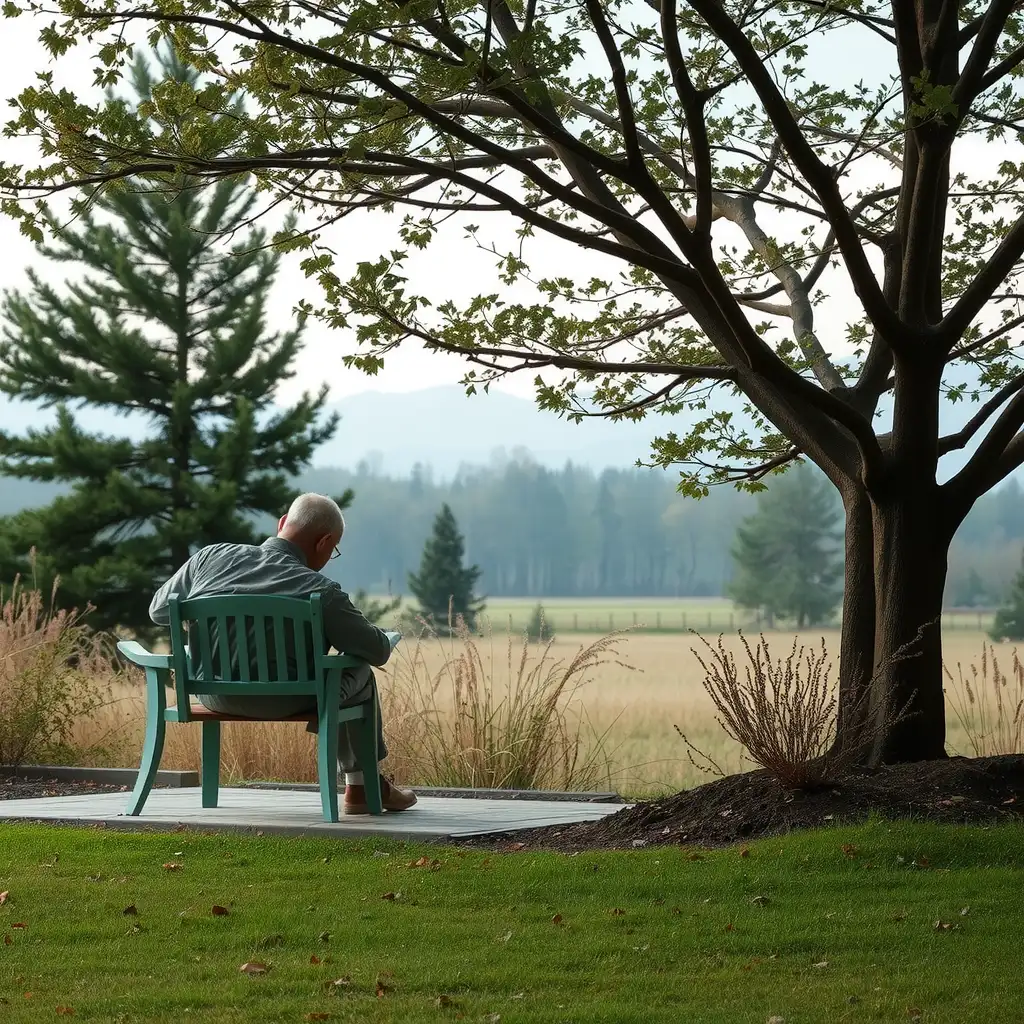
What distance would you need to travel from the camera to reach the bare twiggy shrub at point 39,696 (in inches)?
320

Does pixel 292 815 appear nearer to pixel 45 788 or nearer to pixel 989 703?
pixel 45 788

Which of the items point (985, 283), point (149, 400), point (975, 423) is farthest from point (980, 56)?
point (149, 400)

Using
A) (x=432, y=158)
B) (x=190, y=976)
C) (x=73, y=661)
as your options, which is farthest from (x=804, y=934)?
(x=73, y=661)

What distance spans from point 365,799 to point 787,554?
57410 mm

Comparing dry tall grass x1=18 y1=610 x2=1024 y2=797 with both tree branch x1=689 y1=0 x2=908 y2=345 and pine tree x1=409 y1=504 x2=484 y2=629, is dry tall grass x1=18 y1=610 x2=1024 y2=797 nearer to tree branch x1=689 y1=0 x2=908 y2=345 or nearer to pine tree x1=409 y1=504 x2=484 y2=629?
tree branch x1=689 y1=0 x2=908 y2=345

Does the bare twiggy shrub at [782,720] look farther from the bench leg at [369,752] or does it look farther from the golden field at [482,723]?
the golden field at [482,723]

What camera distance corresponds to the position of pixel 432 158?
670 centimetres

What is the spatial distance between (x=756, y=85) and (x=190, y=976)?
11.7 ft

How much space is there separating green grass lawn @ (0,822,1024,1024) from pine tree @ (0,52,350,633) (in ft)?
55.0

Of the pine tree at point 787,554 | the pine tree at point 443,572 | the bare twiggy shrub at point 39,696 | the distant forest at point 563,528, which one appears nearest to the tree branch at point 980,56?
the bare twiggy shrub at point 39,696

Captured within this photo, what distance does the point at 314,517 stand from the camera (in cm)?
578

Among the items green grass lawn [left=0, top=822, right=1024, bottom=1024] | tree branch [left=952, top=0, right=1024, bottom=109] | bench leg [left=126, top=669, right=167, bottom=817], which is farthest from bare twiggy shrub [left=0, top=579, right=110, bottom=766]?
tree branch [left=952, top=0, right=1024, bottom=109]

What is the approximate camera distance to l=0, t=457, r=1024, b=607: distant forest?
6900 centimetres

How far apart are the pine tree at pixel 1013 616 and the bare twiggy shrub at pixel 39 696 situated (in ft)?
118
